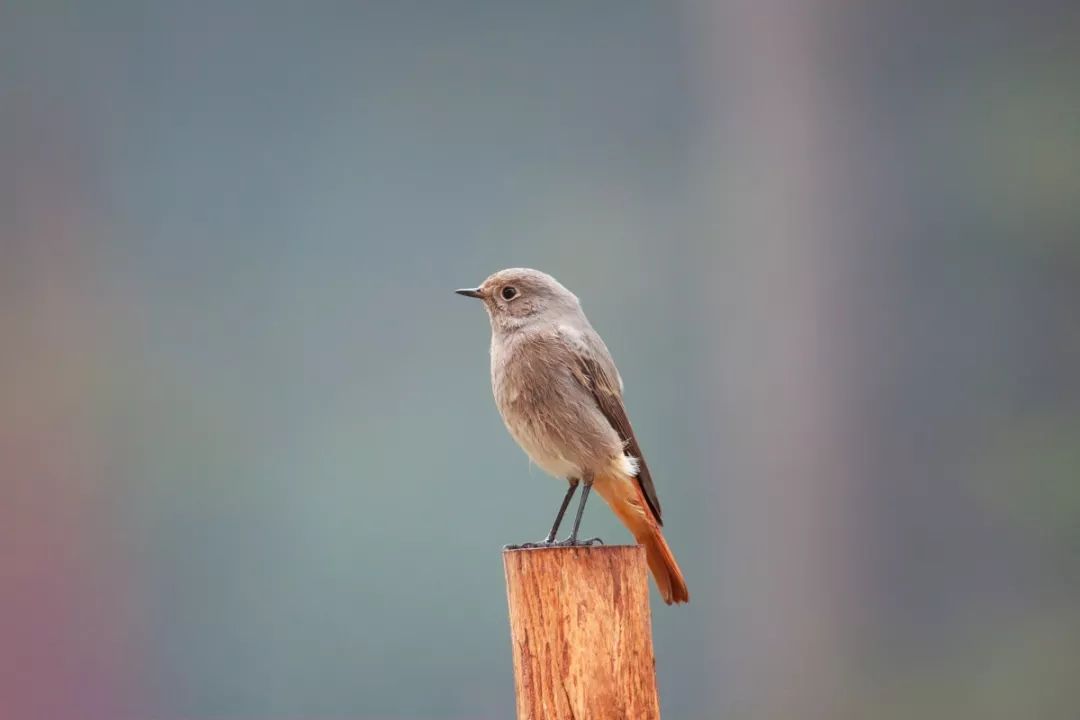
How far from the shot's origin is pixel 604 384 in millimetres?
3947

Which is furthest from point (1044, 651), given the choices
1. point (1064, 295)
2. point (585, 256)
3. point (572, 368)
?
Answer: point (572, 368)

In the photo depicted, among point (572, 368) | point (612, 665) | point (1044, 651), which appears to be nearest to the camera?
point (612, 665)

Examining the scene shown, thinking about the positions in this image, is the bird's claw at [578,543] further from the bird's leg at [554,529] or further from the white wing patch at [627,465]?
the white wing patch at [627,465]

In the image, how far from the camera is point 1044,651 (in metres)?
6.39

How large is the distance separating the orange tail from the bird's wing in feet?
0.14

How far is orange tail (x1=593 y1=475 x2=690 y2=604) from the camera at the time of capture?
155 inches

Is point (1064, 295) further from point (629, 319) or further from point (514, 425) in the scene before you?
point (514, 425)

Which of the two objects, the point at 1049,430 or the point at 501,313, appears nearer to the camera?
the point at 501,313

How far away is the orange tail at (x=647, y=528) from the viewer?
3.94 m

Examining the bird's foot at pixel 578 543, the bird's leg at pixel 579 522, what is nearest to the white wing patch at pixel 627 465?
the bird's leg at pixel 579 522

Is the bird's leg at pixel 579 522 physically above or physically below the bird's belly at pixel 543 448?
below

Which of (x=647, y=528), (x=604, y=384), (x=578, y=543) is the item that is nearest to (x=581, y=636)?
(x=578, y=543)

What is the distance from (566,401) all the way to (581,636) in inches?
33.9

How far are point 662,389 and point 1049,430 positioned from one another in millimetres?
2176
